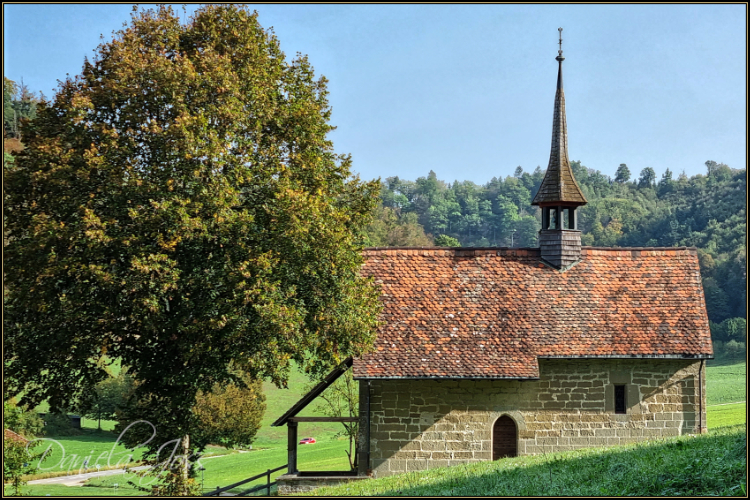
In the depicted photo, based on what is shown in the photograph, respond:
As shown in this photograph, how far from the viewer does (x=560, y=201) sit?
23016 mm

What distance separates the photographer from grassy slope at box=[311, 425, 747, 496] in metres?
9.90

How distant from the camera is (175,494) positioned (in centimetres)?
1686

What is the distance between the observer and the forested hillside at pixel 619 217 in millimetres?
80562

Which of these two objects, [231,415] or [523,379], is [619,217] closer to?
[231,415]

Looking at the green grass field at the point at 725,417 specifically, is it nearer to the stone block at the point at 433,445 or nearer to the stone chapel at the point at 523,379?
the stone chapel at the point at 523,379

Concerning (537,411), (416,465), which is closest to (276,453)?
(416,465)

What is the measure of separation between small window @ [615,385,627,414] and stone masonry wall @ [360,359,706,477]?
169 millimetres

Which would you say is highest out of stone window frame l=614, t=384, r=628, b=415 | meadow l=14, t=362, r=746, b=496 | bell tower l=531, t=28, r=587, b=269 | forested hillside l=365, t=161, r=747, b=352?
forested hillside l=365, t=161, r=747, b=352

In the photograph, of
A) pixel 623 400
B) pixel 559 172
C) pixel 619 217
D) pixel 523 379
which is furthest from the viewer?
pixel 619 217

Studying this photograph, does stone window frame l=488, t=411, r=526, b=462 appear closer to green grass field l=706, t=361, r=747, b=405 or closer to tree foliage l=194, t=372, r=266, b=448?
tree foliage l=194, t=372, r=266, b=448

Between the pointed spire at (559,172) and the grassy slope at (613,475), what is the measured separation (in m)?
10.1

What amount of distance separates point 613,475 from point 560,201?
1299cm

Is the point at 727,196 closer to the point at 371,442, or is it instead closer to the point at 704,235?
the point at 704,235

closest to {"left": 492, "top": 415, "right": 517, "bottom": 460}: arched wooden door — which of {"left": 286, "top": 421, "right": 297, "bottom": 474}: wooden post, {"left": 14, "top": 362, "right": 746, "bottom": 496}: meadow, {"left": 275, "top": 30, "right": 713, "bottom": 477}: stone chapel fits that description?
{"left": 275, "top": 30, "right": 713, "bottom": 477}: stone chapel
